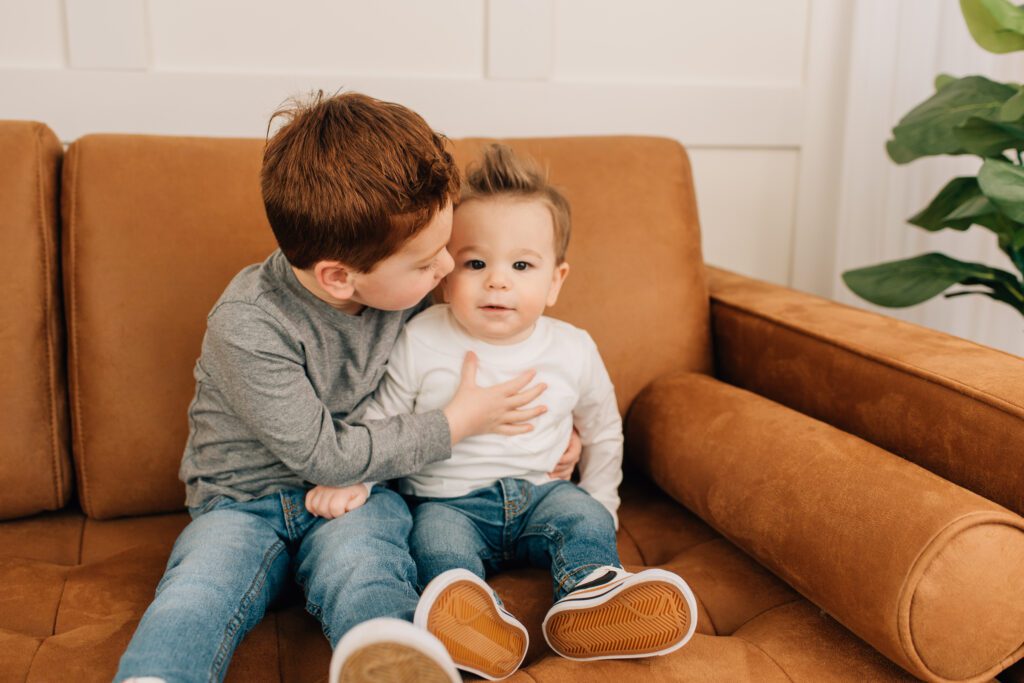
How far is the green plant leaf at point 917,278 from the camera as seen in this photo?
1.60 metres

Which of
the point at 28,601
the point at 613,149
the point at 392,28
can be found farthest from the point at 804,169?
the point at 28,601

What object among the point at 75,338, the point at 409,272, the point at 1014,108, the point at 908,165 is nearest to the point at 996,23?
the point at 1014,108

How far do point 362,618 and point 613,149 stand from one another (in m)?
0.97

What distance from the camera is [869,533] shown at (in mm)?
952

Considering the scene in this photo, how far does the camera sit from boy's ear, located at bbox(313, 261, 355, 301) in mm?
1066

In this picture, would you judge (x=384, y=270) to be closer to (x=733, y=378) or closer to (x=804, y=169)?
(x=733, y=378)

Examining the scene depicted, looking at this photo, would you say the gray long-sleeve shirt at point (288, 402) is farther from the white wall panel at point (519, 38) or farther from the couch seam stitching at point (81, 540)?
the white wall panel at point (519, 38)

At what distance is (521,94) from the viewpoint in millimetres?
1829

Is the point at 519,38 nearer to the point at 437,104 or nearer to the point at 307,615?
the point at 437,104

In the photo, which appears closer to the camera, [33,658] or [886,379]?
[33,658]

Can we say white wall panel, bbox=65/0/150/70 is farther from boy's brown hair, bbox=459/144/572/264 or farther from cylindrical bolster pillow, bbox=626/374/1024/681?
cylindrical bolster pillow, bbox=626/374/1024/681

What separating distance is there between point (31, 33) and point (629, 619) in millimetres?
1473

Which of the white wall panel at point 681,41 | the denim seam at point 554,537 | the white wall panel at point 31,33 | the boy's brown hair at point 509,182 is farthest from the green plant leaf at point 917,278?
the white wall panel at point 31,33

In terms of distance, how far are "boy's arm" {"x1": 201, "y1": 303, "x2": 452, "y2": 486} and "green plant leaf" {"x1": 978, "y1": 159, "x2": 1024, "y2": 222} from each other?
0.92 meters
